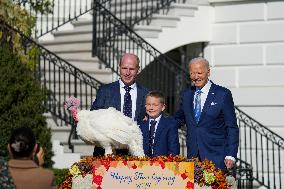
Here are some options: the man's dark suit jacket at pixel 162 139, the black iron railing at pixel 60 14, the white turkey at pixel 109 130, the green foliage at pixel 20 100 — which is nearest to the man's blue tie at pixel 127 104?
the man's dark suit jacket at pixel 162 139

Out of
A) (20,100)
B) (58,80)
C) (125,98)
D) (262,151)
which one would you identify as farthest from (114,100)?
(58,80)

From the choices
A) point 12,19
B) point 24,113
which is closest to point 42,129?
point 24,113

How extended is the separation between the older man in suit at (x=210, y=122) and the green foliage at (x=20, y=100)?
4.69 metres

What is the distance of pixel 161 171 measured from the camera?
26.6ft

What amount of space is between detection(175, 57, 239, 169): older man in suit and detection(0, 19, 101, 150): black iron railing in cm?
543

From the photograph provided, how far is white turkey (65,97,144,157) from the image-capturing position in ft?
26.5

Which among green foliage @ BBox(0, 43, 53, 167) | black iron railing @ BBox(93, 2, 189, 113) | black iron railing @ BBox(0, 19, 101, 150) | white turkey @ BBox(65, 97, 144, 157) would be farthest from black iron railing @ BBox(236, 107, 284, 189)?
white turkey @ BBox(65, 97, 144, 157)

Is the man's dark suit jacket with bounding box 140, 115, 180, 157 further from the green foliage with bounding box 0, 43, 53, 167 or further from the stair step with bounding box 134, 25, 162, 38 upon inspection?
the stair step with bounding box 134, 25, 162, 38

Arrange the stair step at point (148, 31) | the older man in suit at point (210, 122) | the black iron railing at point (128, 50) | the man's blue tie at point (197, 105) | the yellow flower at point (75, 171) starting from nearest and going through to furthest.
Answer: the yellow flower at point (75, 171)
the older man in suit at point (210, 122)
the man's blue tie at point (197, 105)
the black iron railing at point (128, 50)
the stair step at point (148, 31)

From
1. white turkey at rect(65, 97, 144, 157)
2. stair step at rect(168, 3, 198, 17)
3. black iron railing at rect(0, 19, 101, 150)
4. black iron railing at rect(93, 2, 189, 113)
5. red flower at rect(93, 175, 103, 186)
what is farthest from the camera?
stair step at rect(168, 3, 198, 17)

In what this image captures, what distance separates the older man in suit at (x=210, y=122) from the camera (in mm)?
8914

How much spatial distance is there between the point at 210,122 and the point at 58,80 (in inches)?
277

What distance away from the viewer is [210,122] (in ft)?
29.4

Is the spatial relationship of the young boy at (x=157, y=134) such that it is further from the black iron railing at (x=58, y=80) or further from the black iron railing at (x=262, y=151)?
the black iron railing at (x=262, y=151)
